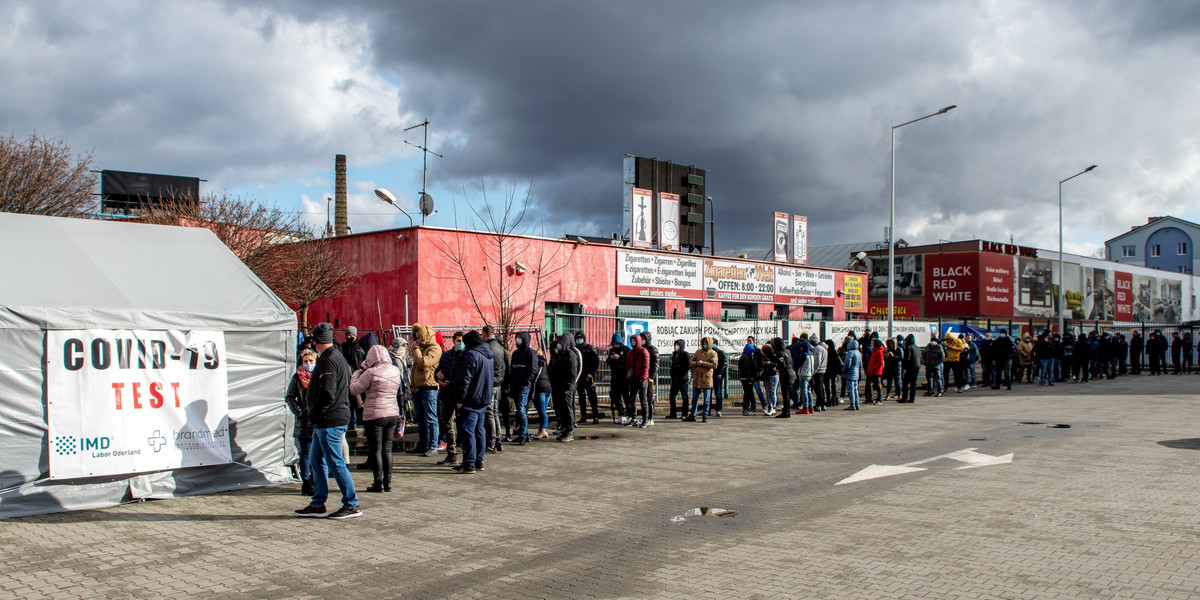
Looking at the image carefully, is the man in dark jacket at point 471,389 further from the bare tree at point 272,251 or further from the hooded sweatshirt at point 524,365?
the bare tree at point 272,251

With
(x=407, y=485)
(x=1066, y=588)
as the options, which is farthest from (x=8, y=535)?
(x=1066, y=588)

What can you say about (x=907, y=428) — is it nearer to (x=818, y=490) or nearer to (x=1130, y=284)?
(x=818, y=490)

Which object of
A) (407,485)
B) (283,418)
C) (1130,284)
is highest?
(1130,284)

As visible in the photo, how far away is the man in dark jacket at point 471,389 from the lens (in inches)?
395

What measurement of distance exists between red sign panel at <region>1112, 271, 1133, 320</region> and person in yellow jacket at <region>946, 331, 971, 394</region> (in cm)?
4552

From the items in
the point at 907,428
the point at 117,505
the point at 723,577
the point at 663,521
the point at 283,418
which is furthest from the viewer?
the point at 907,428

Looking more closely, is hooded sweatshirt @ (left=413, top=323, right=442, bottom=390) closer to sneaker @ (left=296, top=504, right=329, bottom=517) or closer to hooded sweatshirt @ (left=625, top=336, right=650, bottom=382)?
sneaker @ (left=296, top=504, right=329, bottom=517)

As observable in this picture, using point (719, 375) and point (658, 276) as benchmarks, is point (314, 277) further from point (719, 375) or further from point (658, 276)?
point (719, 375)

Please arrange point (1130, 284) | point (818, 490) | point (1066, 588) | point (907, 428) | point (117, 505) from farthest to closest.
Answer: point (1130, 284) < point (907, 428) < point (818, 490) < point (117, 505) < point (1066, 588)

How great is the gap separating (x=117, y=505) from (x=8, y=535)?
1.29m

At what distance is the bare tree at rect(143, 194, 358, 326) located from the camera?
890 inches

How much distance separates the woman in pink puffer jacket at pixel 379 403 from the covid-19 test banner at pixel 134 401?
5.67ft

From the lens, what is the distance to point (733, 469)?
410 inches

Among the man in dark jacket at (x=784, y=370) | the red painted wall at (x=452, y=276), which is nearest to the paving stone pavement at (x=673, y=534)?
the man in dark jacket at (x=784, y=370)
